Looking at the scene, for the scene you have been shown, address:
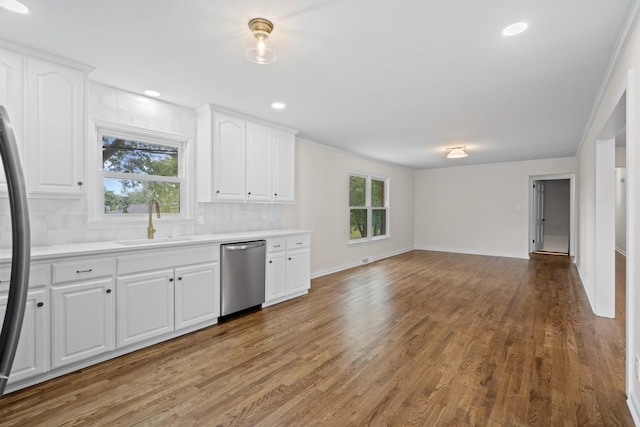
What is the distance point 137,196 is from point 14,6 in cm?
180

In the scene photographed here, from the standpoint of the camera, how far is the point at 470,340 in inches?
115

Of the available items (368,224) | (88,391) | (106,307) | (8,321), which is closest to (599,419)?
(8,321)

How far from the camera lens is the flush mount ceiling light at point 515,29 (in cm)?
203

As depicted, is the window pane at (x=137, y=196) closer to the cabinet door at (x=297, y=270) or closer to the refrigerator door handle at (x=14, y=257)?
the cabinet door at (x=297, y=270)

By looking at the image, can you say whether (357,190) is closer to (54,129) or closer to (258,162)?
(258,162)

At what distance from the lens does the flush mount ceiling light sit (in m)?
2.03

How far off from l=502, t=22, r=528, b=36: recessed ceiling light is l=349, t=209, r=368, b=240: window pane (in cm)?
466

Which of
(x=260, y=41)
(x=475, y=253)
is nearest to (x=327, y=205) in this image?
(x=260, y=41)

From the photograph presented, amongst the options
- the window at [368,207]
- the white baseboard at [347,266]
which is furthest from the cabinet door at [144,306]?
the window at [368,207]

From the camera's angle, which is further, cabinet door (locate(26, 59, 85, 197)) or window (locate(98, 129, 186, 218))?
window (locate(98, 129, 186, 218))

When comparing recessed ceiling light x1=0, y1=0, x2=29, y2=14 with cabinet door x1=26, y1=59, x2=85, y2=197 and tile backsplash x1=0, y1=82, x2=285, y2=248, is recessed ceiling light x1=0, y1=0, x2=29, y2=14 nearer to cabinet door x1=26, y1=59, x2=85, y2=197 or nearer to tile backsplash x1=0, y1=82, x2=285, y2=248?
cabinet door x1=26, y1=59, x2=85, y2=197

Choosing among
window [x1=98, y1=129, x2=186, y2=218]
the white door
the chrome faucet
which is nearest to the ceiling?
window [x1=98, y1=129, x2=186, y2=218]

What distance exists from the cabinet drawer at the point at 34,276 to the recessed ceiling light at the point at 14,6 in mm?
1631

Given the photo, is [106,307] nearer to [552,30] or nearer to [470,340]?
[470,340]
